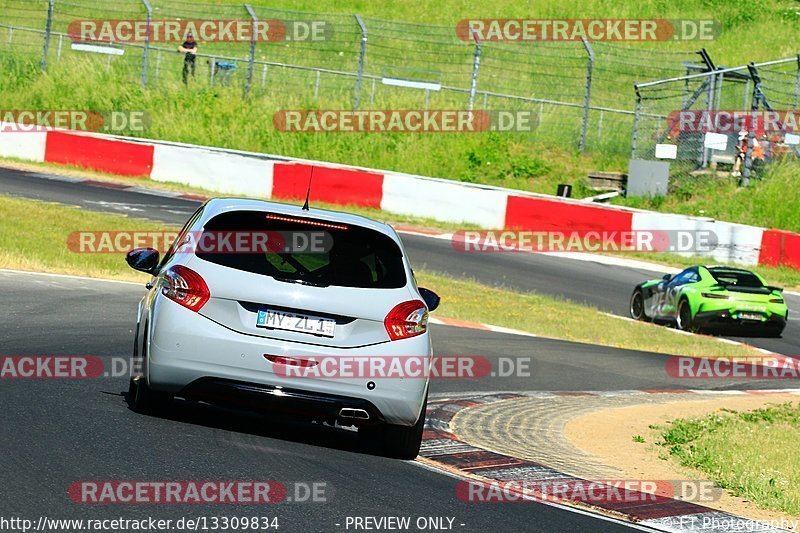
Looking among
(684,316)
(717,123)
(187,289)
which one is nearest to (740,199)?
(717,123)

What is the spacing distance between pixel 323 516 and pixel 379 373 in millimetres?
1660

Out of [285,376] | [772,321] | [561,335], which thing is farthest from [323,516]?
[772,321]

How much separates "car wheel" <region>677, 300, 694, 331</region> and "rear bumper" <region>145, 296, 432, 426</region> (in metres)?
13.1

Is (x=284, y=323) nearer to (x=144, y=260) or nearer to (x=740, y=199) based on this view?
(x=144, y=260)

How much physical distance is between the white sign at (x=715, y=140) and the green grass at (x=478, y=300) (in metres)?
9.79

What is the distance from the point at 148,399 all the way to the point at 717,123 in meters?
23.7

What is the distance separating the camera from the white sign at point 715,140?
29734 millimetres

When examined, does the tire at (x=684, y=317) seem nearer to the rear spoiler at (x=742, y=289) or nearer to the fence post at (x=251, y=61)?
the rear spoiler at (x=742, y=289)

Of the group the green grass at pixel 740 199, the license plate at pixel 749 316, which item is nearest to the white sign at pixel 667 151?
the green grass at pixel 740 199

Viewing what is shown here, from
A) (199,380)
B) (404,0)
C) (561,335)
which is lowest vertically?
(561,335)

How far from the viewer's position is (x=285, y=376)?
796cm

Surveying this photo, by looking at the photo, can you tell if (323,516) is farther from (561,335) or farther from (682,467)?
(561,335)

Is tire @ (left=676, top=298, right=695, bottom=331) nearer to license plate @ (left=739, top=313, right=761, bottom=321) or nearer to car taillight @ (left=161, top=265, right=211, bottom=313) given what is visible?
license plate @ (left=739, top=313, right=761, bottom=321)

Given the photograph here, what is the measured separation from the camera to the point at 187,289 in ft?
26.4
